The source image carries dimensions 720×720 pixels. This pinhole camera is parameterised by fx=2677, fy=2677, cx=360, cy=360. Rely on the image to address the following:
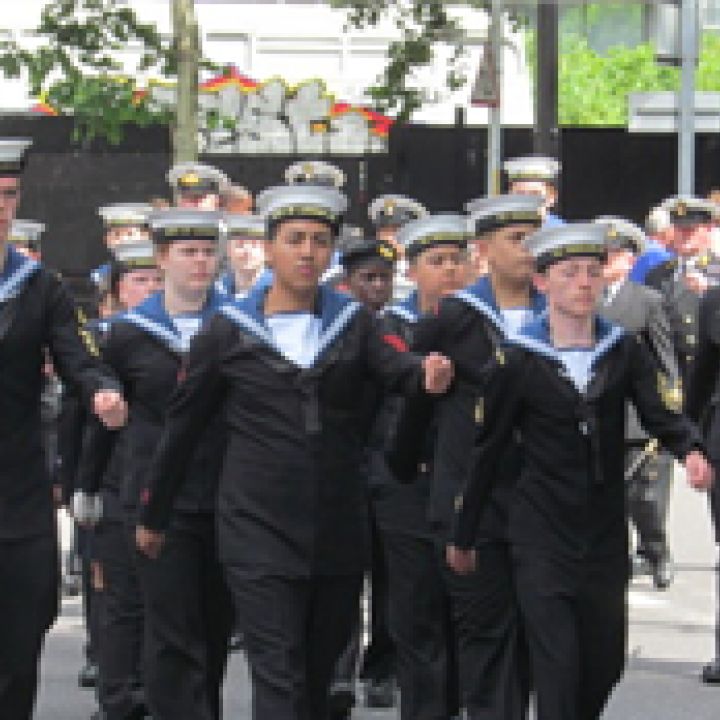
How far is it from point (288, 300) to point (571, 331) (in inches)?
36.4

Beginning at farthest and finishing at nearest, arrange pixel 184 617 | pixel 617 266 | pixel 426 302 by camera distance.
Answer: pixel 617 266, pixel 426 302, pixel 184 617

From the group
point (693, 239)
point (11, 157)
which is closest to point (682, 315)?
point (693, 239)

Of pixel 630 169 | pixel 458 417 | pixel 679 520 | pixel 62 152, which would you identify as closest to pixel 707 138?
pixel 630 169

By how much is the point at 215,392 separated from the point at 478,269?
2.80 m

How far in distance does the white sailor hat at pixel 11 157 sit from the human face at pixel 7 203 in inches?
1.3

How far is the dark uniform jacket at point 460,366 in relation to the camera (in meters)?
9.45

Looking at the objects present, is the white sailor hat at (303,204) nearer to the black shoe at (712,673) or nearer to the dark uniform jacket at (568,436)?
the dark uniform jacket at (568,436)

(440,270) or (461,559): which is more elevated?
(440,270)

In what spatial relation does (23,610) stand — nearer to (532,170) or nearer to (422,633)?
(422,633)

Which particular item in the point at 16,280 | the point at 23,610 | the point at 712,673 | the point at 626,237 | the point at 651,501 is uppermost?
the point at 16,280

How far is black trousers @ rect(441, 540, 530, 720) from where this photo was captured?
9164 millimetres

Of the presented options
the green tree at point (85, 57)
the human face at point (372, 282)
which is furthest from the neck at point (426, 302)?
the green tree at point (85, 57)

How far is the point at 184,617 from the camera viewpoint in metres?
9.16

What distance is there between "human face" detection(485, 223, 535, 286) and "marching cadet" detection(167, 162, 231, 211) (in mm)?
4274
